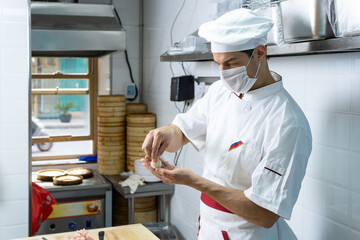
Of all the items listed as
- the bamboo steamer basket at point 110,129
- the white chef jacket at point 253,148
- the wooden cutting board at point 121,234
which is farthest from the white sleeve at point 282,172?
→ the bamboo steamer basket at point 110,129

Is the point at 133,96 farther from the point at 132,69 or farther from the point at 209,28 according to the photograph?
the point at 209,28

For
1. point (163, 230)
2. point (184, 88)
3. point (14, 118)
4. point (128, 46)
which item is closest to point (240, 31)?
point (184, 88)

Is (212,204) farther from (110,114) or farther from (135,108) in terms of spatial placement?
(135,108)

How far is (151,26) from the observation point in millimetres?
4262

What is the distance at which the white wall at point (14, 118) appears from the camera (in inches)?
110

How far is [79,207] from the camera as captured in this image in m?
3.67

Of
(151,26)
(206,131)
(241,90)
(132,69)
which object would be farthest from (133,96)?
(241,90)

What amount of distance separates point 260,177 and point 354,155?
43 cm

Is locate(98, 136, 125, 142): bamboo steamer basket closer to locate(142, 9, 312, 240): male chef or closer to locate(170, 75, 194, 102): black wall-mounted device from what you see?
locate(170, 75, 194, 102): black wall-mounted device

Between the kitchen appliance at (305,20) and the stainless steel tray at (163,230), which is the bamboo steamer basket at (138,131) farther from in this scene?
the kitchen appliance at (305,20)

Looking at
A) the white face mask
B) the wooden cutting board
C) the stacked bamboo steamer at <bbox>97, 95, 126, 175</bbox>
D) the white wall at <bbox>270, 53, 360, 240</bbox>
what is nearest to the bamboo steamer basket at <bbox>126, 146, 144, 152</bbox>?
the stacked bamboo steamer at <bbox>97, 95, 126, 175</bbox>

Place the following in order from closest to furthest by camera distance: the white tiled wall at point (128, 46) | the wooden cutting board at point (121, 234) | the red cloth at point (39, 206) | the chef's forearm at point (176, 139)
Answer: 1. the chef's forearm at point (176, 139)
2. the wooden cutting board at point (121, 234)
3. the red cloth at point (39, 206)
4. the white tiled wall at point (128, 46)

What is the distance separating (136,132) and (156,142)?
7.05 ft

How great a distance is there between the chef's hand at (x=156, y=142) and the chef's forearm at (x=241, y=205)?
276 mm
